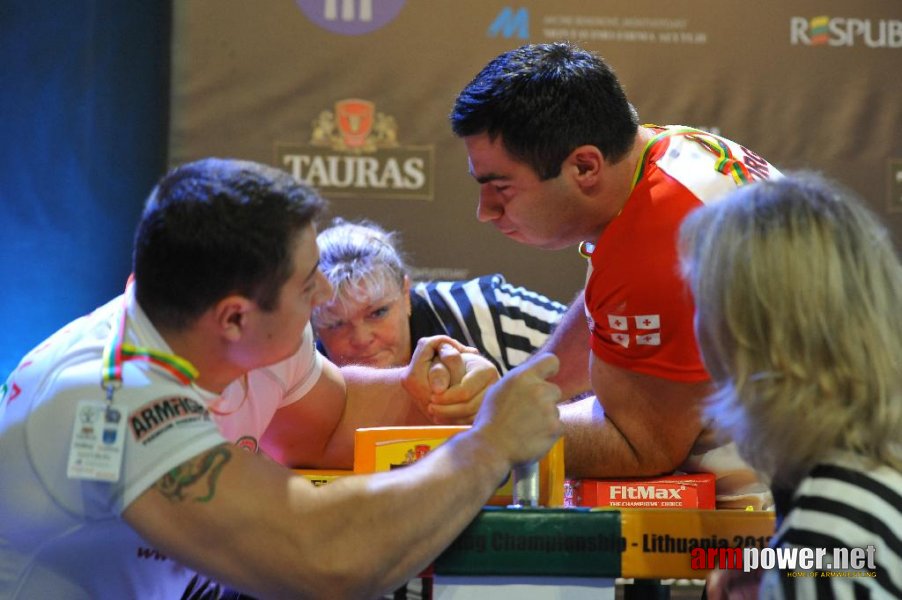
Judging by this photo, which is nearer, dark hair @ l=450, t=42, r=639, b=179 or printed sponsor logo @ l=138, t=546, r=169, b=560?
printed sponsor logo @ l=138, t=546, r=169, b=560

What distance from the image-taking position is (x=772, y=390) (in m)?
1.21

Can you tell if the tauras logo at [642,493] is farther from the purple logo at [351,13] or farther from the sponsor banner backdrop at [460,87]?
the purple logo at [351,13]

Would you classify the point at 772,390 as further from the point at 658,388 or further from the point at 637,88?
the point at 637,88

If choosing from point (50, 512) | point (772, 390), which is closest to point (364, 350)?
point (50, 512)

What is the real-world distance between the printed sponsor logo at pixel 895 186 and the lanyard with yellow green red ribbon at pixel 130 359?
291cm

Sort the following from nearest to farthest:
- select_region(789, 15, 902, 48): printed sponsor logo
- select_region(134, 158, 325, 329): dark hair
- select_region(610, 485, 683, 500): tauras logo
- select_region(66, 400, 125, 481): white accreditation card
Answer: select_region(66, 400, 125, 481): white accreditation card
select_region(134, 158, 325, 329): dark hair
select_region(610, 485, 683, 500): tauras logo
select_region(789, 15, 902, 48): printed sponsor logo

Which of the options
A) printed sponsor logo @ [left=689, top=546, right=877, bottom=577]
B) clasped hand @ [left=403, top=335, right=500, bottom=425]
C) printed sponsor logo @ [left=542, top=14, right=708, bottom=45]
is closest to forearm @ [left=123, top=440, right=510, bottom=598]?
printed sponsor logo @ [left=689, top=546, right=877, bottom=577]

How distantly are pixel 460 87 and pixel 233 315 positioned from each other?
2.18m

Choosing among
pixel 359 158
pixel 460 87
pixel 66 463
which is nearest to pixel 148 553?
pixel 66 463

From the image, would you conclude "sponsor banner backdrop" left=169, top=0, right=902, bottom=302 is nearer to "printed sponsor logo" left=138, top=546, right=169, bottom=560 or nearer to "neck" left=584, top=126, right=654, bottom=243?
"neck" left=584, top=126, right=654, bottom=243

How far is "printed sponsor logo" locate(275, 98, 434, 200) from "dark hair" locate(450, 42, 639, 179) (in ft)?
4.38

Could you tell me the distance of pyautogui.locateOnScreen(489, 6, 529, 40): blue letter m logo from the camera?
356cm

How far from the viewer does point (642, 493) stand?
1.91 metres

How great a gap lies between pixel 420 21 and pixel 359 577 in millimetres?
2572
